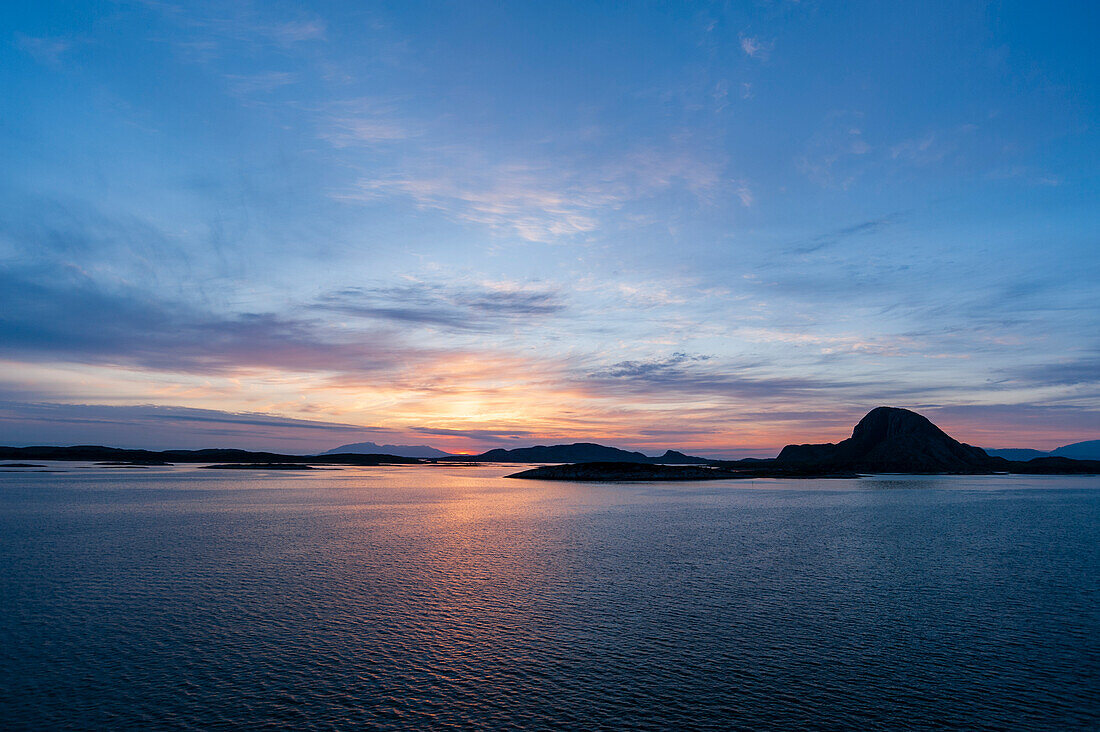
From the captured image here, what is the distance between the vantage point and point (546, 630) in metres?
26.5

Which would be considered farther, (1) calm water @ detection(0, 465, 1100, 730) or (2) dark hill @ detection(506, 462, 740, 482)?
(2) dark hill @ detection(506, 462, 740, 482)

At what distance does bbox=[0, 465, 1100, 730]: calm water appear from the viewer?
18.9 meters

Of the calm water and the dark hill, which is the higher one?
the dark hill

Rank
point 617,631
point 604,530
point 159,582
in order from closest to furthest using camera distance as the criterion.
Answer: point 617,631 < point 159,582 < point 604,530

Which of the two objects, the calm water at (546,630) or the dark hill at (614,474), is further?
the dark hill at (614,474)

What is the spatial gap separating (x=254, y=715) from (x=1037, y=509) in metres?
→ 101

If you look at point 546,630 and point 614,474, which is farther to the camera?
point 614,474

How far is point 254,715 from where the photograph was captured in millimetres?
18281

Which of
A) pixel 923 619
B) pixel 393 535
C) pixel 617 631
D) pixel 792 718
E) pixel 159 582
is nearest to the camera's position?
pixel 792 718

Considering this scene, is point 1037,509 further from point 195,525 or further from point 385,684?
point 195,525

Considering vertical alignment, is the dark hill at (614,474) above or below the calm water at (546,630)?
above

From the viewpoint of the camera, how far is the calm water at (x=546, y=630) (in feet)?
62.1

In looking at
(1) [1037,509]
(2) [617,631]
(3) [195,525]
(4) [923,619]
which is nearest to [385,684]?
(2) [617,631]

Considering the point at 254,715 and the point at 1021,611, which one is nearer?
the point at 254,715
